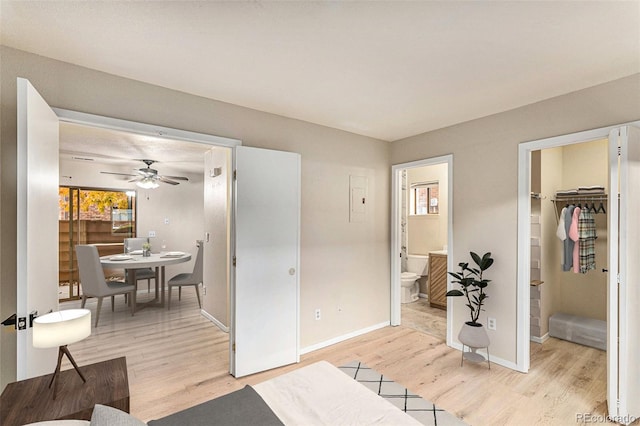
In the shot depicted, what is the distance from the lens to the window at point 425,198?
18.3ft

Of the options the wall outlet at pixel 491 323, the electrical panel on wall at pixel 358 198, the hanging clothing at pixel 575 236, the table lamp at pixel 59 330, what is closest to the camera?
the table lamp at pixel 59 330

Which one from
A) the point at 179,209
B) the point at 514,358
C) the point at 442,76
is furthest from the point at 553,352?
the point at 179,209

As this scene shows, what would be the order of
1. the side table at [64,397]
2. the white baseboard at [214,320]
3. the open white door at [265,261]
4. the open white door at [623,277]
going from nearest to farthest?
the side table at [64,397] → the open white door at [623,277] → the open white door at [265,261] → the white baseboard at [214,320]

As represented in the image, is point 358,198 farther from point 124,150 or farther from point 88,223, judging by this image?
point 88,223

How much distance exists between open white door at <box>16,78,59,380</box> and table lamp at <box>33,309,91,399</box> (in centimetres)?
14

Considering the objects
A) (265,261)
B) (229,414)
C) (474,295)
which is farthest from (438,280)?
(229,414)

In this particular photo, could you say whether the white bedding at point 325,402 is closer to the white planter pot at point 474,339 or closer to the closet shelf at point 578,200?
the white planter pot at point 474,339

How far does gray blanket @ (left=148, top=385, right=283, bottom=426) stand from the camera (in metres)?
1.32

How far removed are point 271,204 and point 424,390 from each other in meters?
2.16

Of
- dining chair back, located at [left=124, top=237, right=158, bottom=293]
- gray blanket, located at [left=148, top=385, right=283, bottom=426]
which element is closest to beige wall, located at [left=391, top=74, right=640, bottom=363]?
gray blanket, located at [left=148, top=385, right=283, bottom=426]

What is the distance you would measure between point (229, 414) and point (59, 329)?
0.91m

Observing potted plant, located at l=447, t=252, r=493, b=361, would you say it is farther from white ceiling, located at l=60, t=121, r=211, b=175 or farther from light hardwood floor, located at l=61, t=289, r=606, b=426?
white ceiling, located at l=60, t=121, r=211, b=175

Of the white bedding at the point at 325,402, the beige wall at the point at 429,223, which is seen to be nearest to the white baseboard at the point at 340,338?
the white bedding at the point at 325,402

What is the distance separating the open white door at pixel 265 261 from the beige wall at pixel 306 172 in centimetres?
25
